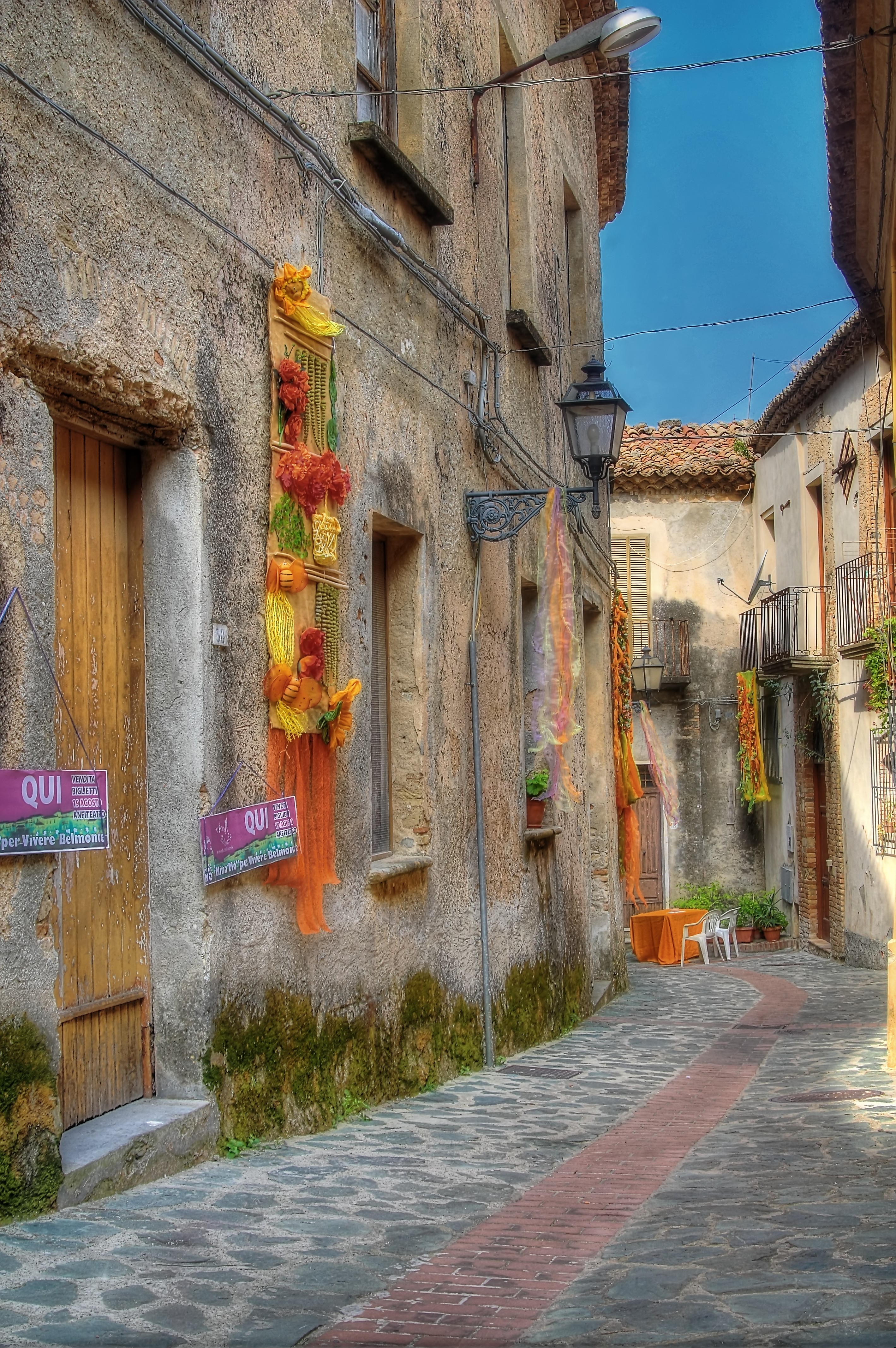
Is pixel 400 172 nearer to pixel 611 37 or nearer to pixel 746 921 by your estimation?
pixel 611 37

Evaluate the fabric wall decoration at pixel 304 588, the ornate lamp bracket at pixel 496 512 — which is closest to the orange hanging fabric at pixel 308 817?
the fabric wall decoration at pixel 304 588

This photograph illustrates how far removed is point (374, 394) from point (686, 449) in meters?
19.3

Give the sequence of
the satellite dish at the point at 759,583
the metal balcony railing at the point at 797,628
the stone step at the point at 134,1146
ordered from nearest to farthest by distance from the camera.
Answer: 1. the stone step at the point at 134,1146
2. the metal balcony railing at the point at 797,628
3. the satellite dish at the point at 759,583

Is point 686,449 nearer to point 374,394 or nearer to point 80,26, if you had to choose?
point 374,394

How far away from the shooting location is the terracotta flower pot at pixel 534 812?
10258mm

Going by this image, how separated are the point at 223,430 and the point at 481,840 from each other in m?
3.82

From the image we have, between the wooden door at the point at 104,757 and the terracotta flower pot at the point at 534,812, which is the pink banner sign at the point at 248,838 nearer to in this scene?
the wooden door at the point at 104,757

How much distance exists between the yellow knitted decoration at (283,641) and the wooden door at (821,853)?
55.6 feet

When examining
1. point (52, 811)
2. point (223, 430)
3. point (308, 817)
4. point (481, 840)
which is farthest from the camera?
point (481, 840)

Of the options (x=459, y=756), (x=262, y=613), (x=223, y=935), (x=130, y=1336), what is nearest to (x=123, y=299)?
(x=262, y=613)

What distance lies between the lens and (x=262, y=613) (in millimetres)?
5688

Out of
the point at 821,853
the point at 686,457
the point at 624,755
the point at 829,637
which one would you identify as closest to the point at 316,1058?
the point at 624,755

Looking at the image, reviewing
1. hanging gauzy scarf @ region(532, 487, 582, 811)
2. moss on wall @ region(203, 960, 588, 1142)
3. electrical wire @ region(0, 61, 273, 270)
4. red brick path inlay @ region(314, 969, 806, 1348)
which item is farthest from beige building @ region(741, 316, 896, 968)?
electrical wire @ region(0, 61, 273, 270)

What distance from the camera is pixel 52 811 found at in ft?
13.9
